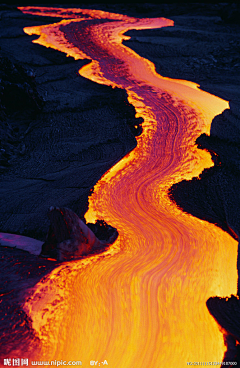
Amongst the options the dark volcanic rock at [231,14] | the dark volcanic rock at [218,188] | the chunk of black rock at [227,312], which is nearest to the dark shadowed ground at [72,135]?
the dark volcanic rock at [218,188]

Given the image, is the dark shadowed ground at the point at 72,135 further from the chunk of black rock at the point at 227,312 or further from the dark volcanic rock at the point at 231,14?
the chunk of black rock at the point at 227,312

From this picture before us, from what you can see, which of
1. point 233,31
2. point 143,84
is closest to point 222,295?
point 143,84

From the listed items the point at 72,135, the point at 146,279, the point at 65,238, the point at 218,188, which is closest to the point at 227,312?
the point at 146,279

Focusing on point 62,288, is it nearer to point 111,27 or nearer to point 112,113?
point 112,113

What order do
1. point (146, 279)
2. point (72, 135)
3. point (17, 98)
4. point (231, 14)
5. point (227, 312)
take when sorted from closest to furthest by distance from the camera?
point (227, 312)
point (146, 279)
point (72, 135)
point (17, 98)
point (231, 14)

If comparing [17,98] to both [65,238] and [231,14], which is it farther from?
[231,14]

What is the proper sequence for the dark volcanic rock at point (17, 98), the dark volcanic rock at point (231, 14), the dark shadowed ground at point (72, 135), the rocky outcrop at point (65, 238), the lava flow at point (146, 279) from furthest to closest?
the dark volcanic rock at point (231, 14), the dark volcanic rock at point (17, 98), the dark shadowed ground at point (72, 135), the rocky outcrop at point (65, 238), the lava flow at point (146, 279)

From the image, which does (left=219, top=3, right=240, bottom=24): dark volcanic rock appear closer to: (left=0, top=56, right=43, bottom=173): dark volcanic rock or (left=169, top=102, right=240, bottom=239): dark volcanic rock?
(left=169, top=102, right=240, bottom=239): dark volcanic rock
